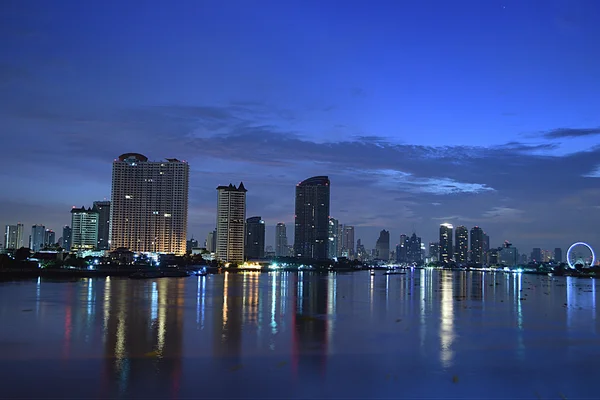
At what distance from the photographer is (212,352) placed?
918 inches

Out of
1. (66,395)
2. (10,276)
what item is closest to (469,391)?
(66,395)

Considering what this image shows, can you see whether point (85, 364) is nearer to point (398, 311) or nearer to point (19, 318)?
point (19, 318)

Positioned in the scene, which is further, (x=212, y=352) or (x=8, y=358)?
(x=212, y=352)

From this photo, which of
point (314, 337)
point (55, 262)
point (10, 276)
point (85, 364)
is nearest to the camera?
point (85, 364)

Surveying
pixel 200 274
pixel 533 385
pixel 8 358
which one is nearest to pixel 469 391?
pixel 533 385

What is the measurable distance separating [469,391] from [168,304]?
33.8m

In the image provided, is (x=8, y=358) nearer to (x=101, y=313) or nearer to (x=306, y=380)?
(x=306, y=380)

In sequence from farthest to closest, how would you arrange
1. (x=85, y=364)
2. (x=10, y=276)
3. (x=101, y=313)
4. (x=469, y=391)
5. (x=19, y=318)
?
1. (x=10, y=276)
2. (x=101, y=313)
3. (x=19, y=318)
4. (x=85, y=364)
5. (x=469, y=391)

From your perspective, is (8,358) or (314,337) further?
(314,337)

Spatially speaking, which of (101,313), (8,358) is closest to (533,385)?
(8,358)

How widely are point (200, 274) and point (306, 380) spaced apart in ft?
437

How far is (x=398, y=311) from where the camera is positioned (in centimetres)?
4456

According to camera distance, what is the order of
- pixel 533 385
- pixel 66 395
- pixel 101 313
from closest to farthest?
pixel 66 395
pixel 533 385
pixel 101 313

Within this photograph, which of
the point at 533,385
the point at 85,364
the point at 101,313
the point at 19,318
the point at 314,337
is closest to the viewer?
the point at 533,385
